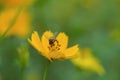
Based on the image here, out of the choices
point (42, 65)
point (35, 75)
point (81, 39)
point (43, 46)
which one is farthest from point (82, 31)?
point (43, 46)

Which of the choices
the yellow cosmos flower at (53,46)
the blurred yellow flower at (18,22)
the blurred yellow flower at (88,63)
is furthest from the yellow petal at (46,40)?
the blurred yellow flower at (18,22)

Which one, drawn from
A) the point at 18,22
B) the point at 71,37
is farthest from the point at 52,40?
the point at 71,37

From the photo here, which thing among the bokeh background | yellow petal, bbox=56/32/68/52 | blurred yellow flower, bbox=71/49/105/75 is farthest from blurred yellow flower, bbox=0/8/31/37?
yellow petal, bbox=56/32/68/52

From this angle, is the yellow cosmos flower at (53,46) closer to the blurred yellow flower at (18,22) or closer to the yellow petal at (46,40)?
the yellow petal at (46,40)

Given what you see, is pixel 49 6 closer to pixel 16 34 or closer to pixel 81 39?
pixel 81 39

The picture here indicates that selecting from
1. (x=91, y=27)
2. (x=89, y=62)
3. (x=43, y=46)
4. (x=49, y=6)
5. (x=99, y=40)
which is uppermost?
(x=49, y=6)

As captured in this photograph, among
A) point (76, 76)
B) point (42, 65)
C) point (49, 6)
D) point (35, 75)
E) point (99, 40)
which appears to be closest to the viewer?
point (76, 76)

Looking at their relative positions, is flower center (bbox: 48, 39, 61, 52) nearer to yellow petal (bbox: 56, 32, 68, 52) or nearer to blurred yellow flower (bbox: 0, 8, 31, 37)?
yellow petal (bbox: 56, 32, 68, 52)
